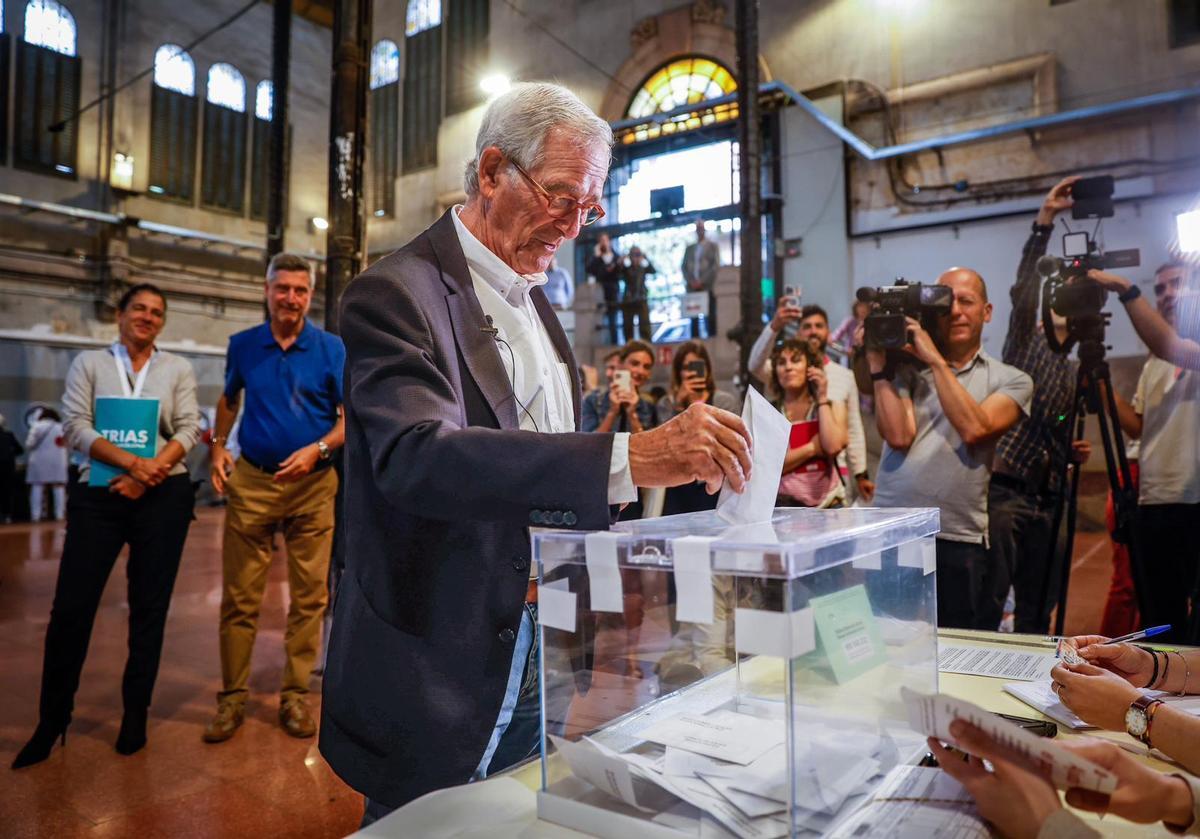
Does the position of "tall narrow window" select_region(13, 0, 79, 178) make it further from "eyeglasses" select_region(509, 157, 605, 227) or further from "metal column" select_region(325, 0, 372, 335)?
"eyeglasses" select_region(509, 157, 605, 227)

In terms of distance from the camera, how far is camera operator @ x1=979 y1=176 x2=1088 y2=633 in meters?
2.83

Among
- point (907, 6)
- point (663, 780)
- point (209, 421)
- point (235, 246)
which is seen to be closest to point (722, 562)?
point (663, 780)

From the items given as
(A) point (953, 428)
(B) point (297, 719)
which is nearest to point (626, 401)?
(A) point (953, 428)

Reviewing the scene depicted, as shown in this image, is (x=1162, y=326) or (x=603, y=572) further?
(x=1162, y=326)

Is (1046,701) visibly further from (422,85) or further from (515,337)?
(422,85)

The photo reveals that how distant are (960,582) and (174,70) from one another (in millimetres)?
14844

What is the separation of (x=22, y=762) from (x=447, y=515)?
8.73ft

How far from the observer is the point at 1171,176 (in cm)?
850

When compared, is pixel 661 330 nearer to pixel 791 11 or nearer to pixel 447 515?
pixel 791 11

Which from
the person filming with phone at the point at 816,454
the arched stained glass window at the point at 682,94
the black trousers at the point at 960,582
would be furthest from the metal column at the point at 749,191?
the arched stained glass window at the point at 682,94

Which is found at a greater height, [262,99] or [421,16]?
[421,16]

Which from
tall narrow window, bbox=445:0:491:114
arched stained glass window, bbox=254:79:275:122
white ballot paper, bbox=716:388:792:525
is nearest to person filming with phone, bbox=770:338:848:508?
white ballot paper, bbox=716:388:792:525

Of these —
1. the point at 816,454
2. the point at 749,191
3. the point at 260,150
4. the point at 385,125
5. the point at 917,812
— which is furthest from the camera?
the point at 385,125

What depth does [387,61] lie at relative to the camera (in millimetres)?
14234
